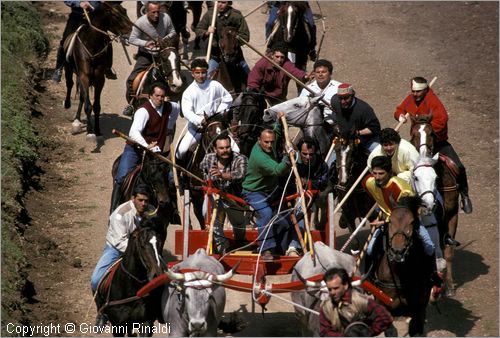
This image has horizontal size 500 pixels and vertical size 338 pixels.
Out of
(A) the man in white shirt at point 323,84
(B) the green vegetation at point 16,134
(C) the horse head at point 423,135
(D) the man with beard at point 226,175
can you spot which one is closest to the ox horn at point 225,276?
(D) the man with beard at point 226,175

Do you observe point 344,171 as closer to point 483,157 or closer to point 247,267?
point 247,267

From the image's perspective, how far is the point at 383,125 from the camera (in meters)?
25.4

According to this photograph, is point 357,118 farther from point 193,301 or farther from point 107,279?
point 193,301

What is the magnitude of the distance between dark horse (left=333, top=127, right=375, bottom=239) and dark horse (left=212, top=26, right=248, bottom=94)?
182 inches

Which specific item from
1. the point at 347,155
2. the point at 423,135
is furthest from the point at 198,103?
the point at 423,135

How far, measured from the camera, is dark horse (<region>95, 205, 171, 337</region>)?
14.8 meters

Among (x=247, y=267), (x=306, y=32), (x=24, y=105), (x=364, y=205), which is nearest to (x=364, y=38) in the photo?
(x=306, y=32)

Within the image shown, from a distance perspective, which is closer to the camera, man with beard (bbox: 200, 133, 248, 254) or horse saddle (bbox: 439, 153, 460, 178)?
man with beard (bbox: 200, 133, 248, 254)

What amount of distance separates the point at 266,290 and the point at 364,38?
16.5 meters

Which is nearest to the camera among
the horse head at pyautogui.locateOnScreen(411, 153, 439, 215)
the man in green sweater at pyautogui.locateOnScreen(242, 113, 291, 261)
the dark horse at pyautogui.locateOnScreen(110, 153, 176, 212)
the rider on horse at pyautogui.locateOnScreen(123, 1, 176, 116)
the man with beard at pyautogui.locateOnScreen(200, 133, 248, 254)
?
the horse head at pyautogui.locateOnScreen(411, 153, 439, 215)

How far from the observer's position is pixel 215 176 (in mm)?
17422

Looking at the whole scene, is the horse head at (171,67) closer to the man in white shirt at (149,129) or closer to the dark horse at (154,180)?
the man in white shirt at (149,129)

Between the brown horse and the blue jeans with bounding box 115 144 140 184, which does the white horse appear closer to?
the brown horse

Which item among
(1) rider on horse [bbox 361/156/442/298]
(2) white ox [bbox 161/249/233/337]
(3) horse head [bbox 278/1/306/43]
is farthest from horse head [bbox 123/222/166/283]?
(3) horse head [bbox 278/1/306/43]
